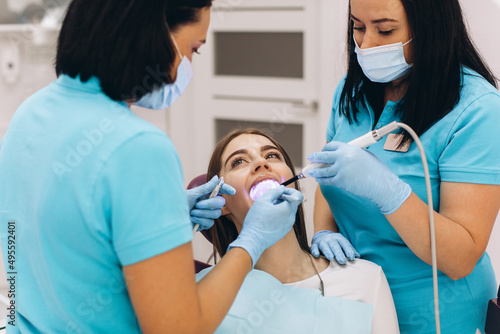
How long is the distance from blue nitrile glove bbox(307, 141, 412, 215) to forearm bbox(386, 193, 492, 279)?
0.03m

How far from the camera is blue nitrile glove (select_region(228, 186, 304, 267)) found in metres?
1.12

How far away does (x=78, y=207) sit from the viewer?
2.77ft

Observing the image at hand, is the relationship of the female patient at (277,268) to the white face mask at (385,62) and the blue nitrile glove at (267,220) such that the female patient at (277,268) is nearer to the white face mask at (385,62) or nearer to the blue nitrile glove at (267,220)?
the blue nitrile glove at (267,220)

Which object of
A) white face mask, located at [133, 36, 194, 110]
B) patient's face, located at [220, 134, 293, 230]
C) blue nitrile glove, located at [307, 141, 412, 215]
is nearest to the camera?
white face mask, located at [133, 36, 194, 110]

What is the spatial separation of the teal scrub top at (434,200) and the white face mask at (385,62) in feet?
0.29

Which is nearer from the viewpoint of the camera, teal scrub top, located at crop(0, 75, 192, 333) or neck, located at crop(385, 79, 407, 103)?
teal scrub top, located at crop(0, 75, 192, 333)

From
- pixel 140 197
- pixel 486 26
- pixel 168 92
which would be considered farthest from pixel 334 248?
pixel 486 26

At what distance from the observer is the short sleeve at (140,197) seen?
82 centimetres

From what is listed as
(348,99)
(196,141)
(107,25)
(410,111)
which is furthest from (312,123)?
(107,25)

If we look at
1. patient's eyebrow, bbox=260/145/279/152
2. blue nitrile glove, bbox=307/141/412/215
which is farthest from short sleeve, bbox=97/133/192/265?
patient's eyebrow, bbox=260/145/279/152

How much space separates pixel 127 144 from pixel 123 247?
6.6 inches

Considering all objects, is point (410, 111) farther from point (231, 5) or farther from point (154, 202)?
point (231, 5)

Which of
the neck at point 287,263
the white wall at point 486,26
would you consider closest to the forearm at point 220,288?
the neck at point 287,263

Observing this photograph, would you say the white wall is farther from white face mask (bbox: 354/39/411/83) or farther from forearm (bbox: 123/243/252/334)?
forearm (bbox: 123/243/252/334)
